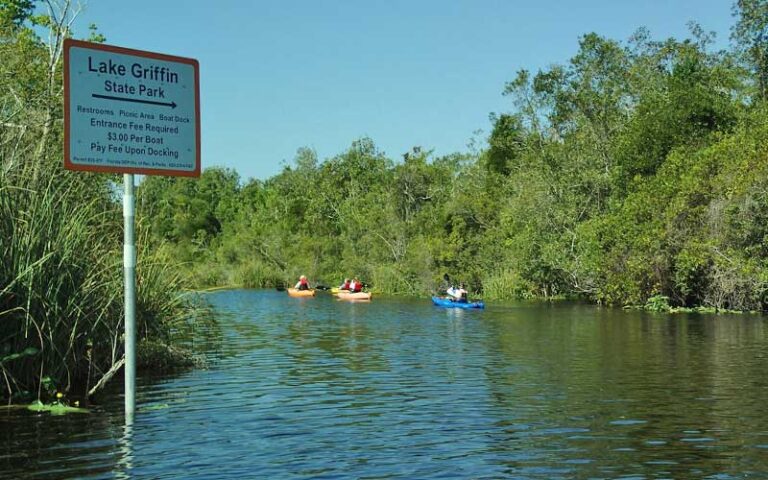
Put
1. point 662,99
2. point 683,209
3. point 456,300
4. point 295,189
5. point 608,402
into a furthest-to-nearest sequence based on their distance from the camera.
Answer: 1. point 295,189
2. point 662,99
3. point 456,300
4. point 683,209
5. point 608,402

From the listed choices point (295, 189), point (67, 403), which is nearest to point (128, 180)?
point (67, 403)

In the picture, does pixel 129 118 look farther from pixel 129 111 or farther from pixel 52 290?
pixel 52 290

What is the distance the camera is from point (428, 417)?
42.4 feet

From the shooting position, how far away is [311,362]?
21109 mm

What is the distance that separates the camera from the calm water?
9.56 meters

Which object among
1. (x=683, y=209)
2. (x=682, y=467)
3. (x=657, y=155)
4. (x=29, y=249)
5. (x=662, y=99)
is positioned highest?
(x=662, y=99)

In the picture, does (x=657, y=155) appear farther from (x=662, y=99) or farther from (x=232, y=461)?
(x=232, y=461)

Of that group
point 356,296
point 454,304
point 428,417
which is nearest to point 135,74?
point 428,417

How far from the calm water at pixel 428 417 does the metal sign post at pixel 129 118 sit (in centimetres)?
134

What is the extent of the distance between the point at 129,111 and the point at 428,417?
6222 millimetres

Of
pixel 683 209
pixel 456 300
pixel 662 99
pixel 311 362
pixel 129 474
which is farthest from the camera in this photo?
pixel 662 99

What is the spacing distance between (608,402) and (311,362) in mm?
8566

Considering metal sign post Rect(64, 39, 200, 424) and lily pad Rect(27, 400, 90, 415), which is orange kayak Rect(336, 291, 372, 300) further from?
metal sign post Rect(64, 39, 200, 424)

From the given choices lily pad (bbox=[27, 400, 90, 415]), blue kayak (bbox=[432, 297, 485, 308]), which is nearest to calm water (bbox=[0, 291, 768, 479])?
lily pad (bbox=[27, 400, 90, 415])
